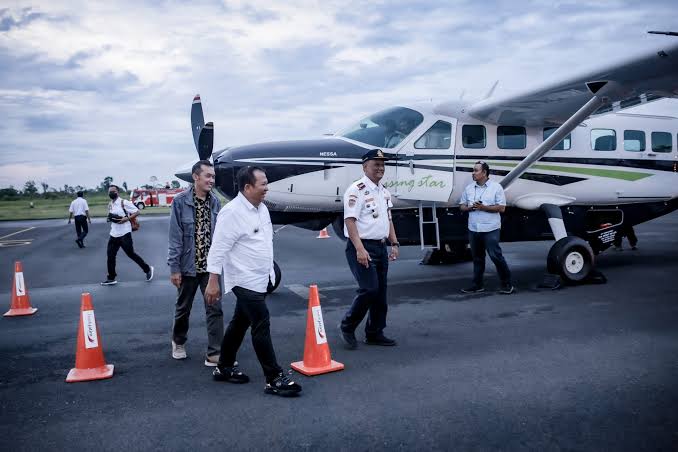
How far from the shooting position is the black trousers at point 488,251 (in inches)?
307

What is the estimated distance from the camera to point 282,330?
634 centimetres

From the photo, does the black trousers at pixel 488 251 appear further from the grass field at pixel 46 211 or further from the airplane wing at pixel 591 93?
the grass field at pixel 46 211

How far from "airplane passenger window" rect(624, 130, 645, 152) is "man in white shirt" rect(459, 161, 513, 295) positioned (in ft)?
10.9

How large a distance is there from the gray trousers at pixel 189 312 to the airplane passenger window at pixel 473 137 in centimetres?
517

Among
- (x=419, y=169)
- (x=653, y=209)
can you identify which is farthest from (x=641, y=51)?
(x=653, y=209)

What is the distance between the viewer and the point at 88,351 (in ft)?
16.3

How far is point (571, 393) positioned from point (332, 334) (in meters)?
2.70

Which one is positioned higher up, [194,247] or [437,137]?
[437,137]

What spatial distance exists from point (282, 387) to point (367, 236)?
179 centimetres

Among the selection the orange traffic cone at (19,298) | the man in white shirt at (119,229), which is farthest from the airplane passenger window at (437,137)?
the orange traffic cone at (19,298)

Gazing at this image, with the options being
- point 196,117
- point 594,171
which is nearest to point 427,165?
point 594,171

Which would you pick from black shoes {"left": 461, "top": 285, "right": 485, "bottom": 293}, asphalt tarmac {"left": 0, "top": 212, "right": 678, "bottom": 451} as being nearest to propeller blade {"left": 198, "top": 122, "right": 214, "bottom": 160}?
asphalt tarmac {"left": 0, "top": 212, "right": 678, "bottom": 451}

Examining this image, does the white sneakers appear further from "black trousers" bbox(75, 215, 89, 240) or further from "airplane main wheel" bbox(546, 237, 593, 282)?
"black trousers" bbox(75, 215, 89, 240)

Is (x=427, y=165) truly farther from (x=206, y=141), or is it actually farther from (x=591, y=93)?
(x=206, y=141)
